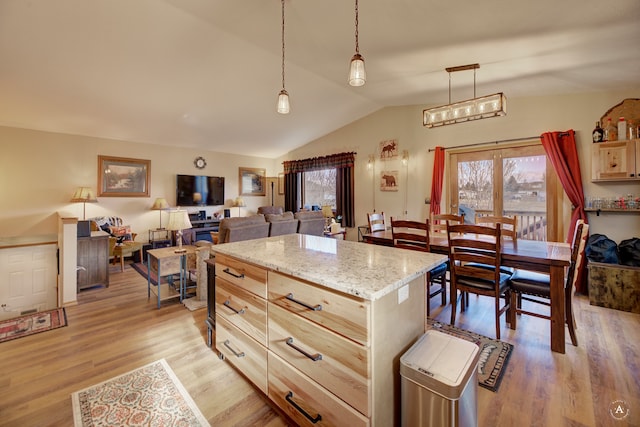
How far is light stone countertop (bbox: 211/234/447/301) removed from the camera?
114cm

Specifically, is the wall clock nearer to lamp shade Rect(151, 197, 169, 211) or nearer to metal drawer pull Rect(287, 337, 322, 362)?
lamp shade Rect(151, 197, 169, 211)

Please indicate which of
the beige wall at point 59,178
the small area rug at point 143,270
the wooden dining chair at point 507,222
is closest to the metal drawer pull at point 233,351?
the small area rug at point 143,270

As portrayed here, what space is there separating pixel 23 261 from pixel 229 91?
3.38m

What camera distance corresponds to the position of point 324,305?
1.22 m

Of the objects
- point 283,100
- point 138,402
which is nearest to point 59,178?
point 283,100

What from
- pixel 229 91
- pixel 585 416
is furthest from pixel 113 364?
pixel 229 91

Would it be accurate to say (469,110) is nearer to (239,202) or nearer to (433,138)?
(433,138)

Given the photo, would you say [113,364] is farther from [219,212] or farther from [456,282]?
[219,212]

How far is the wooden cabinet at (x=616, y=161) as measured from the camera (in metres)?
3.12

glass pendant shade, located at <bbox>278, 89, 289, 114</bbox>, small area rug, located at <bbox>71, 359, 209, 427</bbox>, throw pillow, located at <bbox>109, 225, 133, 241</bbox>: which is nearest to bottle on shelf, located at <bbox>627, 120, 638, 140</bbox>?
glass pendant shade, located at <bbox>278, 89, 289, 114</bbox>

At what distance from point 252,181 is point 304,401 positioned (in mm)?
6840

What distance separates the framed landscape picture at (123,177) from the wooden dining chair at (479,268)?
5985 mm

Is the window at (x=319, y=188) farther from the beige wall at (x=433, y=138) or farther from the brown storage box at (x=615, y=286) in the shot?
the brown storage box at (x=615, y=286)

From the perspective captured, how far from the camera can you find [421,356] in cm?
120
